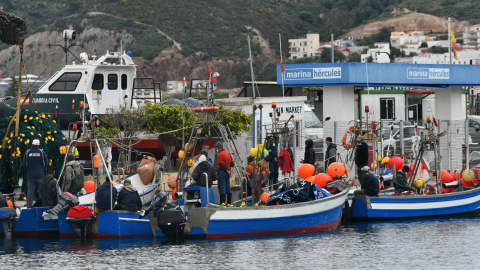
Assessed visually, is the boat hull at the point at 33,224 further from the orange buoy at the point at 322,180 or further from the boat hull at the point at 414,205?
the boat hull at the point at 414,205

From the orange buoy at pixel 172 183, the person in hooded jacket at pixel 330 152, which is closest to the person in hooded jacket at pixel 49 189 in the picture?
the orange buoy at pixel 172 183

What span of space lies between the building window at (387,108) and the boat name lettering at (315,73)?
6.37 m

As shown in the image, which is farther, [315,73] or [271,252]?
[315,73]

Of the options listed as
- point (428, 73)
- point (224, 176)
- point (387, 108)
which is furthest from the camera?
point (387, 108)

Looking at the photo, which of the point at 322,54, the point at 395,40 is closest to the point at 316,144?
the point at 322,54

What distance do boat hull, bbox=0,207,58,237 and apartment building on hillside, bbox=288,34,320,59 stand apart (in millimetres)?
117272

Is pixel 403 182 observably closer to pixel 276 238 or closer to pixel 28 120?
pixel 276 238

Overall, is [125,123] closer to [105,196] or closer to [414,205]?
[105,196]

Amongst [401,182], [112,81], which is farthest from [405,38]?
[401,182]

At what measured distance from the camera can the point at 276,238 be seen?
23.0m

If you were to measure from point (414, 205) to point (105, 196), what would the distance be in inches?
352

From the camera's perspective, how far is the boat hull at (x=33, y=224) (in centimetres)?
2369

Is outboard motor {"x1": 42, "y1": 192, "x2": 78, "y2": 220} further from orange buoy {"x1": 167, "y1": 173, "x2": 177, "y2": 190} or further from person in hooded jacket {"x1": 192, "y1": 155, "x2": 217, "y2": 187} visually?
orange buoy {"x1": 167, "y1": 173, "x2": 177, "y2": 190}

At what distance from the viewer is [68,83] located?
3291 centimetres
